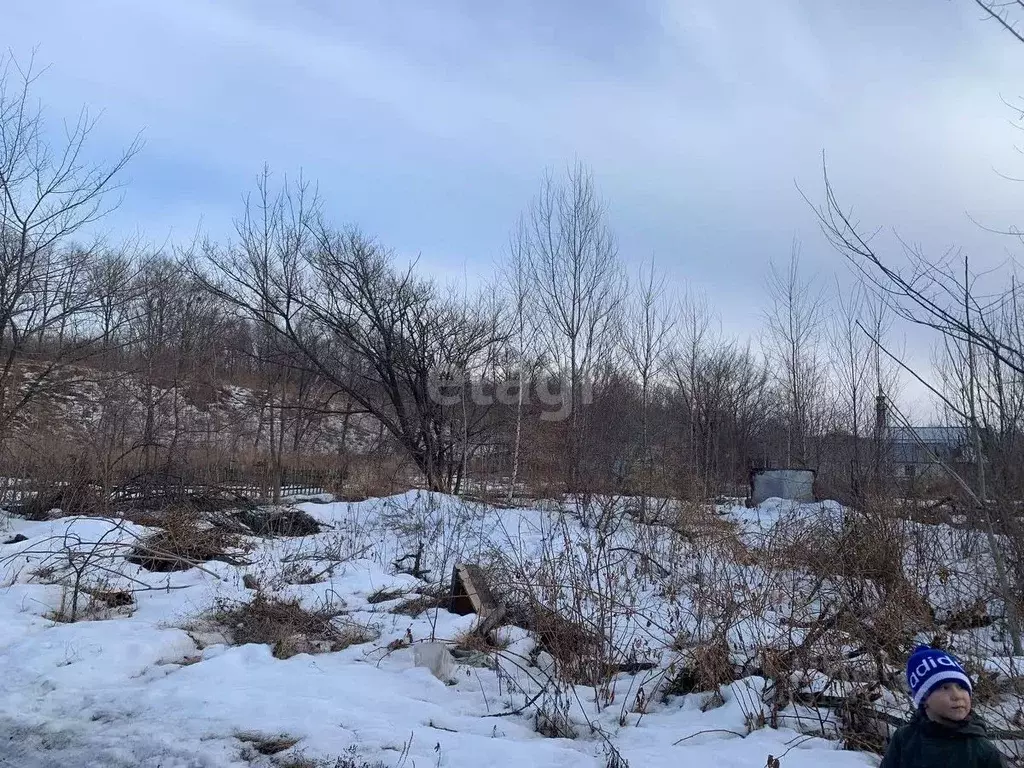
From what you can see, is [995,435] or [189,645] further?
[189,645]

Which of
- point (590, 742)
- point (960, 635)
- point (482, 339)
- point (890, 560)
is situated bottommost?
point (590, 742)

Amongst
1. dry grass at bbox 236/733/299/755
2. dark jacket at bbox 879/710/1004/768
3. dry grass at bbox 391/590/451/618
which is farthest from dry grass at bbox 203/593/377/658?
dark jacket at bbox 879/710/1004/768

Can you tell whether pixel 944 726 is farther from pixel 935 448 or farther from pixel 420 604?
pixel 420 604

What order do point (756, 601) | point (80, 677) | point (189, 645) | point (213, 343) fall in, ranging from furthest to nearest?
point (213, 343), point (189, 645), point (756, 601), point (80, 677)

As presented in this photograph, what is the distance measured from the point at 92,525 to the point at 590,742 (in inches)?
306

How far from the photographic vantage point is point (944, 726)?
7.71 feet

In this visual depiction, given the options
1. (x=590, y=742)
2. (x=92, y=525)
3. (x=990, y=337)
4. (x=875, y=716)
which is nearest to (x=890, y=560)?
(x=875, y=716)

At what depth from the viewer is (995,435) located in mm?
4938

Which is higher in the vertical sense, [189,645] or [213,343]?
[213,343]

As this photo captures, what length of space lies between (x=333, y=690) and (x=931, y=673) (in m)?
3.72

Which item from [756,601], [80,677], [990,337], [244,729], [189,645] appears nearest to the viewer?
[990,337]

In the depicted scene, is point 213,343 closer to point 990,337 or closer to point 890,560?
point 890,560

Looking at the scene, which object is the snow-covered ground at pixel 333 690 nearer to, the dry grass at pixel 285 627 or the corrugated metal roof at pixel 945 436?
the dry grass at pixel 285 627

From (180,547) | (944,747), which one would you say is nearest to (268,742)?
(944,747)
